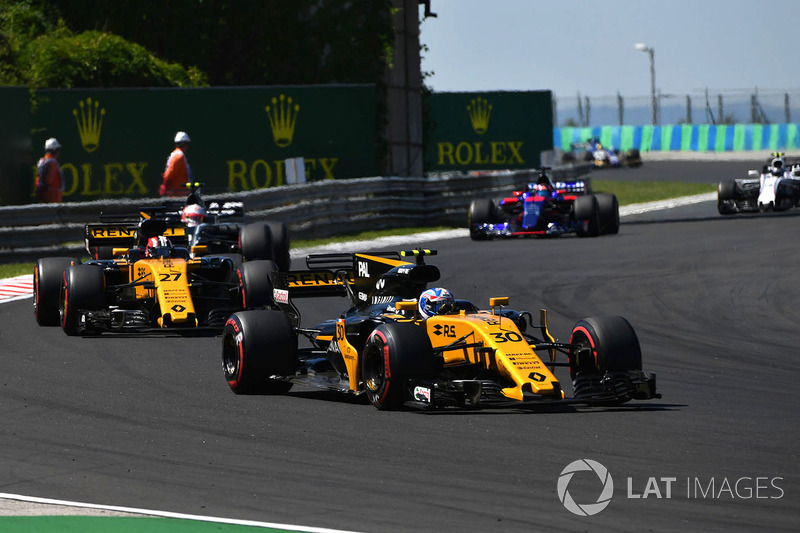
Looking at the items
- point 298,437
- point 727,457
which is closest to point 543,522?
point 727,457

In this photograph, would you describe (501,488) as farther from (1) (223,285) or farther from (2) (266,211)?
(2) (266,211)

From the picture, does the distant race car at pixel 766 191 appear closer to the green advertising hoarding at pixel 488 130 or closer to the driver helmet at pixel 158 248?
the green advertising hoarding at pixel 488 130

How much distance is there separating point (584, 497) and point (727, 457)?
1.44 m

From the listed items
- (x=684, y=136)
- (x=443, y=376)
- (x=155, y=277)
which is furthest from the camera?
(x=684, y=136)

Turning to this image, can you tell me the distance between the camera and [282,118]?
29.1 meters

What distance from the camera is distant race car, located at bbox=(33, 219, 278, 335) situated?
1502 centimetres

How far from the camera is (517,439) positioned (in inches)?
369

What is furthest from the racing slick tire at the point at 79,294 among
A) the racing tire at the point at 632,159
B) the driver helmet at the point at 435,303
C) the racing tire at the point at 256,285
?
the racing tire at the point at 632,159

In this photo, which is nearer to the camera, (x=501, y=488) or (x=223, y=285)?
(x=501, y=488)

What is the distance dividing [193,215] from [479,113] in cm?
2267

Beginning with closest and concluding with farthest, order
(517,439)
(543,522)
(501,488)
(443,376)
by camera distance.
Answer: (543,522) < (501,488) < (517,439) < (443,376)

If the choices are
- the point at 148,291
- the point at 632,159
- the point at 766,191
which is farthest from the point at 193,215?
the point at 632,159

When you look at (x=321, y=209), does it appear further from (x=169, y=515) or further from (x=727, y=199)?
(x=169, y=515)

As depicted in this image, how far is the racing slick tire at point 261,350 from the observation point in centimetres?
1134
